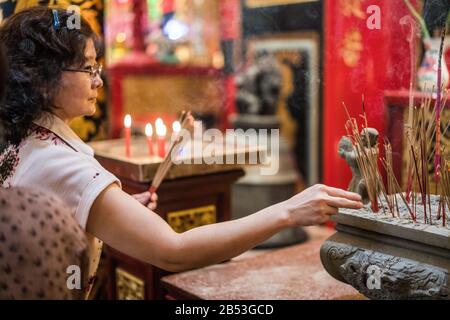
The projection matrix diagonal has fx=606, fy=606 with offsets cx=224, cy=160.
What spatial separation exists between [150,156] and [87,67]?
880mm

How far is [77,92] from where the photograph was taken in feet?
4.75

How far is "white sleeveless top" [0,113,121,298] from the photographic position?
1334 mm

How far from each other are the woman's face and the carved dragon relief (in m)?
0.73

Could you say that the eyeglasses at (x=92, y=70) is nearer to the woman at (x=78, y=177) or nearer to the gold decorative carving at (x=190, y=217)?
the woman at (x=78, y=177)

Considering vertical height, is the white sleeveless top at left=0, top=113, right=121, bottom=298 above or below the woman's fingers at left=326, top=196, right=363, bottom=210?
above

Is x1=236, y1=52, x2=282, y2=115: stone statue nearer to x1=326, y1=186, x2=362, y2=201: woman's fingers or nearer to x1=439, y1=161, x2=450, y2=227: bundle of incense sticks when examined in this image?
x1=439, y1=161, x2=450, y2=227: bundle of incense sticks

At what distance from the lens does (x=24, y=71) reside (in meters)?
1.38

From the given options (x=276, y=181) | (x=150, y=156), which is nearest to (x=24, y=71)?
(x=150, y=156)

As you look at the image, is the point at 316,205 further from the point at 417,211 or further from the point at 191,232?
the point at 417,211

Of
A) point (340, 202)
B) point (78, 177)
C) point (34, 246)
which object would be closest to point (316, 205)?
point (340, 202)

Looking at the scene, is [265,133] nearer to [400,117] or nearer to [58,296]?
[400,117]

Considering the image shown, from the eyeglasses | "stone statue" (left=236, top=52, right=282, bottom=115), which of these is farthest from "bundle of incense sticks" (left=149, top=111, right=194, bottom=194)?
"stone statue" (left=236, top=52, right=282, bottom=115)

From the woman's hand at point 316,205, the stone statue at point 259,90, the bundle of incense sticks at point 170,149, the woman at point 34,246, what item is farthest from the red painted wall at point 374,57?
the stone statue at point 259,90

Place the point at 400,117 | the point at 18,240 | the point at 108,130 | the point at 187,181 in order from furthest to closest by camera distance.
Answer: the point at 108,130, the point at 187,181, the point at 400,117, the point at 18,240
